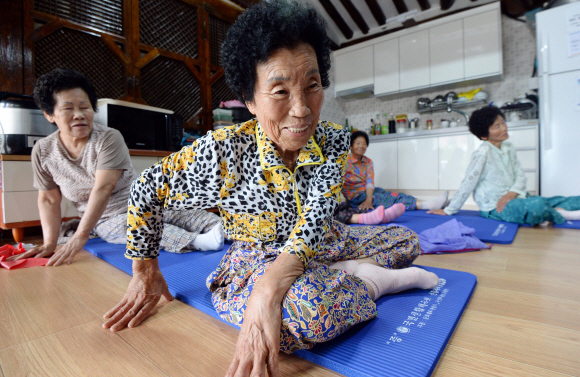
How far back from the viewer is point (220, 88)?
407 centimetres

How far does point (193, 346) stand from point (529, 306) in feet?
3.45

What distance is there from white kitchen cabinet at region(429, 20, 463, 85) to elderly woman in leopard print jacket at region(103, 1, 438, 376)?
13.3 ft

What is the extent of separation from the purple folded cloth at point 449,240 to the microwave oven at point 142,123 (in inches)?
97.8

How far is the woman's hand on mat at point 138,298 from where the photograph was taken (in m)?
0.92

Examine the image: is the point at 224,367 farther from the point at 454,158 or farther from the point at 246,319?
the point at 454,158

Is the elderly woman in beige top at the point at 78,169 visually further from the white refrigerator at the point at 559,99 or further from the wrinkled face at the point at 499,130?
the white refrigerator at the point at 559,99

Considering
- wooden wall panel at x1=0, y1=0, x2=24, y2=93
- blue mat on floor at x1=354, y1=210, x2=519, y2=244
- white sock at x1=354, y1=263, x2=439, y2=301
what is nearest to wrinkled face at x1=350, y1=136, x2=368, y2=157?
blue mat on floor at x1=354, y1=210, x2=519, y2=244

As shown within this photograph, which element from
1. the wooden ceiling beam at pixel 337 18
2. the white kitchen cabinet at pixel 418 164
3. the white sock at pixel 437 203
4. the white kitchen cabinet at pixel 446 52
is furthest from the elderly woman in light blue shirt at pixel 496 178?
the wooden ceiling beam at pixel 337 18

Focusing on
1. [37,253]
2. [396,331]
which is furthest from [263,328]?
[37,253]

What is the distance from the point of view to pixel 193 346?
0.82 meters

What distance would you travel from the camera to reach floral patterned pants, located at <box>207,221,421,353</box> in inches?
26.9

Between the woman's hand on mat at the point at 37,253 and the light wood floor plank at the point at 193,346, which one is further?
the woman's hand on mat at the point at 37,253

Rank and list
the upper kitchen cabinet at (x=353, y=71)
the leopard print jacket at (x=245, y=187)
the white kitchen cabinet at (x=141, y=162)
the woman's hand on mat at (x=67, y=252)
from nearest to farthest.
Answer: the leopard print jacket at (x=245, y=187) < the woman's hand on mat at (x=67, y=252) < the white kitchen cabinet at (x=141, y=162) < the upper kitchen cabinet at (x=353, y=71)

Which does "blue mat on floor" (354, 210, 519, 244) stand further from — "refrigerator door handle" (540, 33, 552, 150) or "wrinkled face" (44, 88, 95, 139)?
"wrinkled face" (44, 88, 95, 139)
